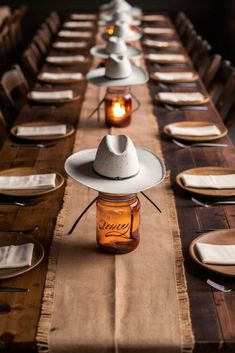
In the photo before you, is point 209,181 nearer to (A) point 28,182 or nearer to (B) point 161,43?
(A) point 28,182

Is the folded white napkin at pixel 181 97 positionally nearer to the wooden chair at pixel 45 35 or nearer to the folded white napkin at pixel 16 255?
the folded white napkin at pixel 16 255

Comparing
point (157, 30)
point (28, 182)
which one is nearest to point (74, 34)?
point (157, 30)

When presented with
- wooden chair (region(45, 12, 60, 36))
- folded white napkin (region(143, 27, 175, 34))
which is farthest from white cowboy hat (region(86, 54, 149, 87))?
wooden chair (region(45, 12, 60, 36))

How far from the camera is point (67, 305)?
1656 millimetres

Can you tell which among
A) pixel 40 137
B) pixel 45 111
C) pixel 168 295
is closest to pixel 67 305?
pixel 168 295

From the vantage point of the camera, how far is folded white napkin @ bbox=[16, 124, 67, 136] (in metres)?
2.94

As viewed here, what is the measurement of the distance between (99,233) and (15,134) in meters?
1.22

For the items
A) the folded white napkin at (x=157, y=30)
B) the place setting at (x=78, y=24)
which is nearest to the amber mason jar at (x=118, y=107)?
the folded white napkin at (x=157, y=30)

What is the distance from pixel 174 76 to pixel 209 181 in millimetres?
1875

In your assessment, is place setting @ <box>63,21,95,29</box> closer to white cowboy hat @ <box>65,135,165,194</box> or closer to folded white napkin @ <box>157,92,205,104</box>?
folded white napkin @ <box>157,92,205,104</box>

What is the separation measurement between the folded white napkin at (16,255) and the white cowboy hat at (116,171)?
0.29 meters

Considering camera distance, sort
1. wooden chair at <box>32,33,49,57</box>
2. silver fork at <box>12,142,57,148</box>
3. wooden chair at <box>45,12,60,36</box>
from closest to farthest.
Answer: silver fork at <box>12,142,57,148</box>
wooden chair at <box>32,33,49,57</box>
wooden chair at <box>45,12,60,36</box>

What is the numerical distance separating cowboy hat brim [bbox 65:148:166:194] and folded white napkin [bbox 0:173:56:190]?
433mm

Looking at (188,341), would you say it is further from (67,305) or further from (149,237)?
(149,237)
